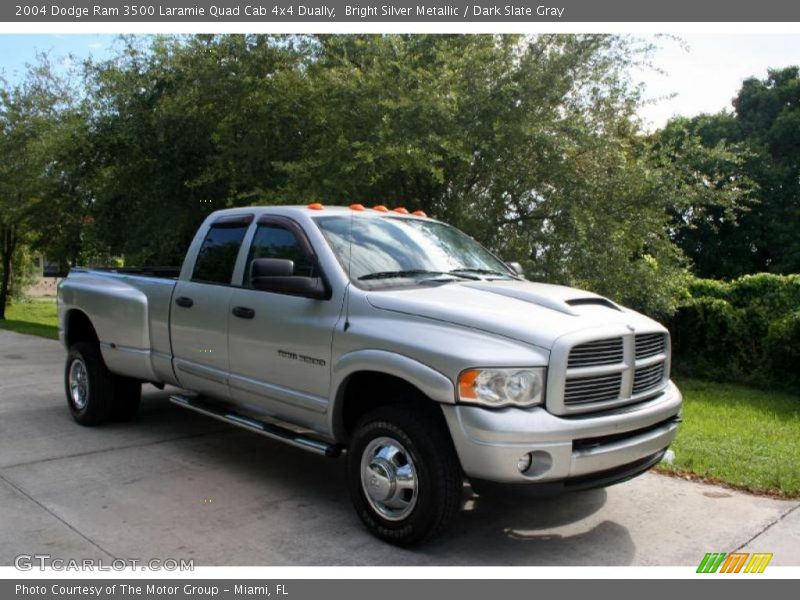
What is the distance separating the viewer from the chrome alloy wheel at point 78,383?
22.7 ft

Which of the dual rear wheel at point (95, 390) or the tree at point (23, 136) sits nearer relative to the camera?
the dual rear wheel at point (95, 390)

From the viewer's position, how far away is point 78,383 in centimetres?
709

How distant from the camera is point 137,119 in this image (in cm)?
1227

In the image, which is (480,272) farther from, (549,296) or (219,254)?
(219,254)

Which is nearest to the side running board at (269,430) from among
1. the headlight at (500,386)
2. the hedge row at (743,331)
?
the headlight at (500,386)

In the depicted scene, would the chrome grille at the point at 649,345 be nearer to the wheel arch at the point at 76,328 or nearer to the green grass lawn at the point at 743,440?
the green grass lawn at the point at 743,440

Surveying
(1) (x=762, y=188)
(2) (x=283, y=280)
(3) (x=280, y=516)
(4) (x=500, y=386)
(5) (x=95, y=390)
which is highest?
(1) (x=762, y=188)

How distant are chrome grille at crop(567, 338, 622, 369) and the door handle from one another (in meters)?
2.34

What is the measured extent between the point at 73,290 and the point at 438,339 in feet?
15.2

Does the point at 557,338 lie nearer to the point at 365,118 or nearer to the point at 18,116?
the point at 365,118

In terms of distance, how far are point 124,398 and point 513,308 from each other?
14.5 ft

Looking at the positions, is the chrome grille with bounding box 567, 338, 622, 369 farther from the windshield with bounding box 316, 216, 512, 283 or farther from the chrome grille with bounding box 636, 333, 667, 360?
the windshield with bounding box 316, 216, 512, 283

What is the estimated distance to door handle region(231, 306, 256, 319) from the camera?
515cm

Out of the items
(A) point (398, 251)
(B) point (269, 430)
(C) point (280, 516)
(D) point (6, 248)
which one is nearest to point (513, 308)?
(A) point (398, 251)
